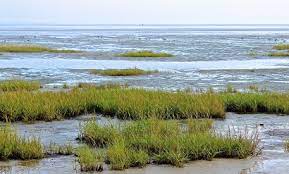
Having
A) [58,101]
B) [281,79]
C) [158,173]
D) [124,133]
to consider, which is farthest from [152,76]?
[158,173]

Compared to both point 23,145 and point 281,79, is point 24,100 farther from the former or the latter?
point 281,79

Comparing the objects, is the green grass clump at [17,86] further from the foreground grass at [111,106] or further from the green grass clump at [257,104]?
the green grass clump at [257,104]

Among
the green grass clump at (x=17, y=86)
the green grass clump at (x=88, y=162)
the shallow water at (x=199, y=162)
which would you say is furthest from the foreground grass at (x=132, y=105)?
the green grass clump at (x=17, y=86)

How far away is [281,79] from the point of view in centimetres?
2791

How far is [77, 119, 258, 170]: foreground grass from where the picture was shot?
961 centimetres

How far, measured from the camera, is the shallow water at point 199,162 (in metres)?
9.51

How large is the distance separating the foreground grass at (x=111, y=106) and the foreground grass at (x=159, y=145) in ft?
8.06

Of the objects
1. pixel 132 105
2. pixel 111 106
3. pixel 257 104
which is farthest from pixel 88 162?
pixel 257 104

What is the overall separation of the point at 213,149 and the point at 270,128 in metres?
3.94

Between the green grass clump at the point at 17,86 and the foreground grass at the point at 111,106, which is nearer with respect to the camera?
the foreground grass at the point at 111,106

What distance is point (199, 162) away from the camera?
394 inches

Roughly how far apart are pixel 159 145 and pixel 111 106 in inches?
210

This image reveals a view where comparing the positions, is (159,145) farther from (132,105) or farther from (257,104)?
(257,104)

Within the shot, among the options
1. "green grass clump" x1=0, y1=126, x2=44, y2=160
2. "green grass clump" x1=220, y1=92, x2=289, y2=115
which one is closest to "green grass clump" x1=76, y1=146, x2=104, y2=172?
"green grass clump" x1=0, y1=126, x2=44, y2=160
